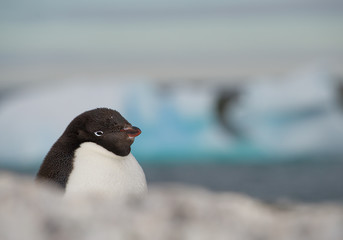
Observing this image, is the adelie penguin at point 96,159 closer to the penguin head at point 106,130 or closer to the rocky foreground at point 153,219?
the penguin head at point 106,130

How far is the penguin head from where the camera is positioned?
4.58 ft

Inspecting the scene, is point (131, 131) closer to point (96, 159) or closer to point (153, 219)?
point (96, 159)

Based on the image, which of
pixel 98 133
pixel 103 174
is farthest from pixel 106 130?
pixel 103 174

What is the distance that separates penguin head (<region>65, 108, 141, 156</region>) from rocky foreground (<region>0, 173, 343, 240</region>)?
2.40ft

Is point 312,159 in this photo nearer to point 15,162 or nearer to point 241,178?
point 241,178

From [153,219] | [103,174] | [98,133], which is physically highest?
[98,133]

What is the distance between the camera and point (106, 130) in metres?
1.41

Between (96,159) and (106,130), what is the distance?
0.09 m

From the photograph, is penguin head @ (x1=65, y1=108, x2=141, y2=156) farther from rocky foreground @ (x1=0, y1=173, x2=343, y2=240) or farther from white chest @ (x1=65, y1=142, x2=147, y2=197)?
rocky foreground @ (x1=0, y1=173, x2=343, y2=240)

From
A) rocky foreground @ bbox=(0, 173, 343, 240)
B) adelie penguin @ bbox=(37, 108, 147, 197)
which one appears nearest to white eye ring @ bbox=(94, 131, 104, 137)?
adelie penguin @ bbox=(37, 108, 147, 197)

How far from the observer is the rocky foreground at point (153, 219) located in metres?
0.56

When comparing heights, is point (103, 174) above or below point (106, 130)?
below

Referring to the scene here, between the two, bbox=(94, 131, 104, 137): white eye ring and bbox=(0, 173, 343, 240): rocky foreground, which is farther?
bbox=(94, 131, 104, 137): white eye ring

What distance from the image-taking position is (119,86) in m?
7.02
